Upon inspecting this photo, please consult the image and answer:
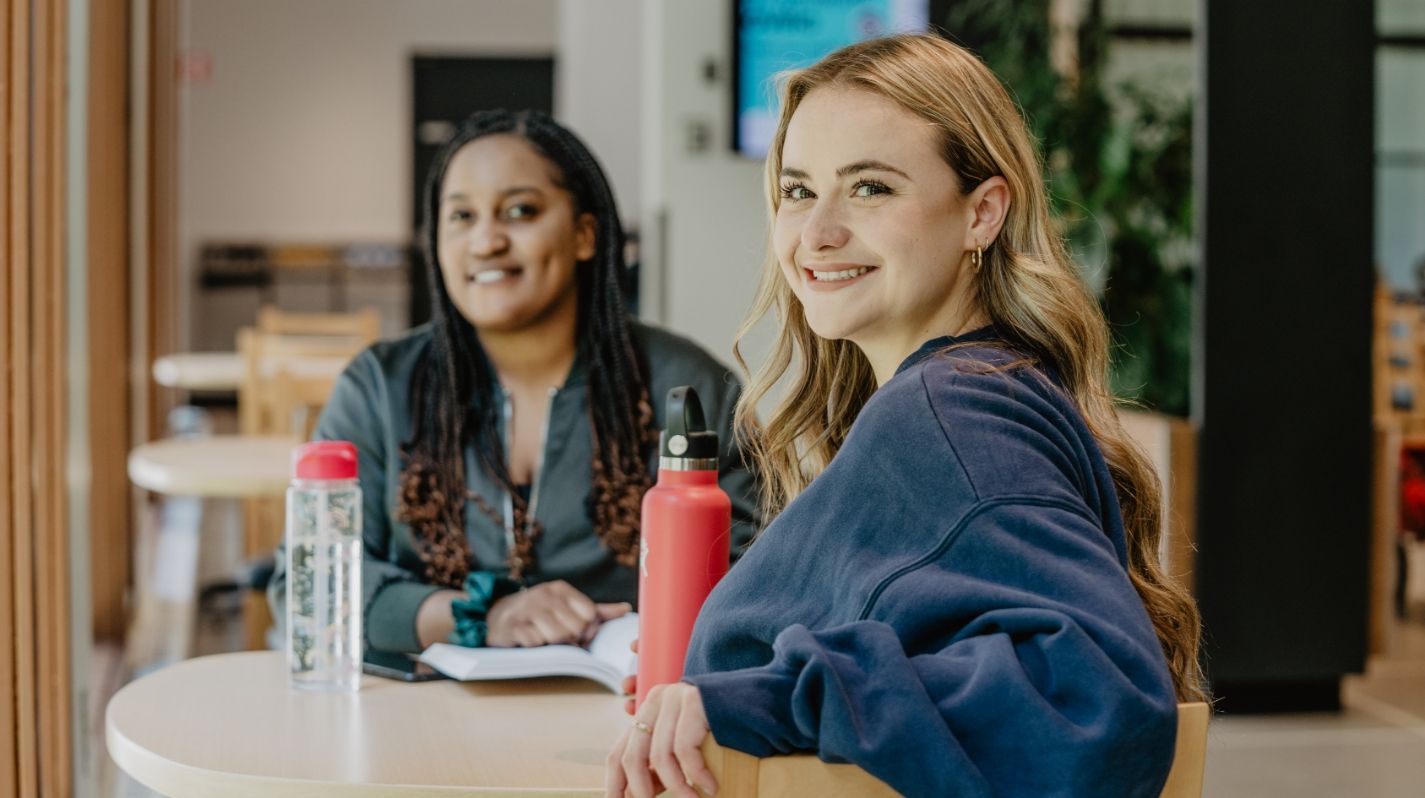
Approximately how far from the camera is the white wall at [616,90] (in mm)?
7863

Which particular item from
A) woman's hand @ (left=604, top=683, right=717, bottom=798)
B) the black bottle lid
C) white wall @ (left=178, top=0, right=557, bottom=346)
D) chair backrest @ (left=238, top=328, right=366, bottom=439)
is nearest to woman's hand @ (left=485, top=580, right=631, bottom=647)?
the black bottle lid

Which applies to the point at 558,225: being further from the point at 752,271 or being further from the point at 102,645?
the point at 102,645

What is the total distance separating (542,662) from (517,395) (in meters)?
0.50

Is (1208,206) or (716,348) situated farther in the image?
(716,348)

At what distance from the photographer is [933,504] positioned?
3.23ft

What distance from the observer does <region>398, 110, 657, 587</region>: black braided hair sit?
5.90ft

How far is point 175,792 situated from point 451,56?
38.6ft

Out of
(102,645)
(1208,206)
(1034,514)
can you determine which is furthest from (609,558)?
(102,645)

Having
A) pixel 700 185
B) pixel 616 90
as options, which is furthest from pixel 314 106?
pixel 700 185

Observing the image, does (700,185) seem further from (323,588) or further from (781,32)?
(323,588)

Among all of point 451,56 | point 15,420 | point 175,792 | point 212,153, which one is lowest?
point 175,792

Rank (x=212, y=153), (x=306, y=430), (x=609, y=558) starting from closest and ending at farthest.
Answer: (x=609, y=558)
(x=306, y=430)
(x=212, y=153)

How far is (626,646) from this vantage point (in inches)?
57.6

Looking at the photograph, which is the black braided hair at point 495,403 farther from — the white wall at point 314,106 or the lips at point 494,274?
the white wall at point 314,106
